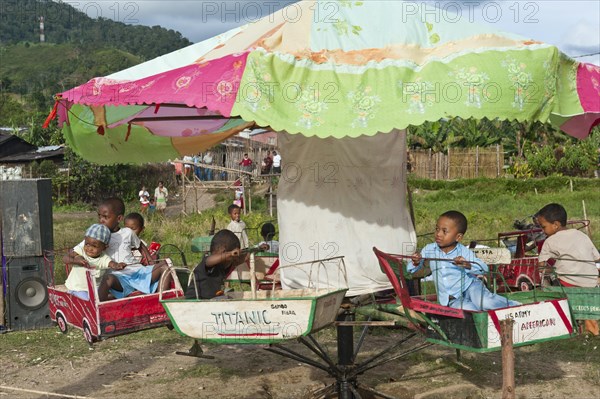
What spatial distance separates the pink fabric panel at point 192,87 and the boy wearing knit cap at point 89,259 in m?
1.18

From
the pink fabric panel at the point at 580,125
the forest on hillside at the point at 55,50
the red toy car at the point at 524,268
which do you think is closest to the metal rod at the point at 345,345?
the red toy car at the point at 524,268

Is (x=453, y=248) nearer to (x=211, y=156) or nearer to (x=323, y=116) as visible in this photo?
(x=323, y=116)

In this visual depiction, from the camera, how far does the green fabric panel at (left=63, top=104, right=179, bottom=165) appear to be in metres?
6.39

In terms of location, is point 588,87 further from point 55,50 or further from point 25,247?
point 55,50

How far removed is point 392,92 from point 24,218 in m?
5.56

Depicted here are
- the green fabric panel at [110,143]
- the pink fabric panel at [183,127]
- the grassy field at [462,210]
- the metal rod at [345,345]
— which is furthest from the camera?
the grassy field at [462,210]

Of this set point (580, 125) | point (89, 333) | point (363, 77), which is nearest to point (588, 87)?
point (363, 77)

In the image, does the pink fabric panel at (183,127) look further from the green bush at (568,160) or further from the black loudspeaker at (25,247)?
the green bush at (568,160)

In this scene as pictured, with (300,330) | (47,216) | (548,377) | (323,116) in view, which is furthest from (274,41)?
(47,216)

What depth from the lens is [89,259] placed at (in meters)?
5.61

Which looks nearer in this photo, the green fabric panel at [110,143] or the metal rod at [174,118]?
the green fabric panel at [110,143]

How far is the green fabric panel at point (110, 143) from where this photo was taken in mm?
6387

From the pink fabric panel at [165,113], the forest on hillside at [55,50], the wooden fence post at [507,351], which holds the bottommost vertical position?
the wooden fence post at [507,351]

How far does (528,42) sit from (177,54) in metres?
2.34
